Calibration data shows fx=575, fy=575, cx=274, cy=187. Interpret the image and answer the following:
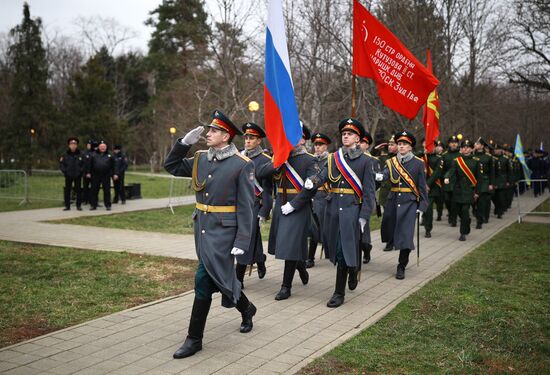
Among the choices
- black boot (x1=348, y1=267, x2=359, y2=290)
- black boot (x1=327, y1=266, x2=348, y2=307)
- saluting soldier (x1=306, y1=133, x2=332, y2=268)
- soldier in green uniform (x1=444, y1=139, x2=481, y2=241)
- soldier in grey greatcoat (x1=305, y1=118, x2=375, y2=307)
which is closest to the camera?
black boot (x1=327, y1=266, x2=348, y2=307)

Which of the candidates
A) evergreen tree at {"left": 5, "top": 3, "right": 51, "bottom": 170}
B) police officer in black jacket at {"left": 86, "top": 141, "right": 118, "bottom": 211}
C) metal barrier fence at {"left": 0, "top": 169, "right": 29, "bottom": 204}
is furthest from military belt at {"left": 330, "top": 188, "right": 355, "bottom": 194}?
evergreen tree at {"left": 5, "top": 3, "right": 51, "bottom": 170}

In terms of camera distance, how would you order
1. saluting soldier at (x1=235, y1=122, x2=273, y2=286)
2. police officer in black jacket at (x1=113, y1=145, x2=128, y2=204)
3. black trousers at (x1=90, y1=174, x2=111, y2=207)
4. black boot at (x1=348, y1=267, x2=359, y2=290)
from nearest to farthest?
saluting soldier at (x1=235, y1=122, x2=273, y2=286) → black boot at (x1=348, y1=267, x2=359, y2=290) → black trousers at (x1=90, y1=174, x2=111, y2=207) → police officer in black jacket at (x1=113, y1=145, x2=128, y2=204)

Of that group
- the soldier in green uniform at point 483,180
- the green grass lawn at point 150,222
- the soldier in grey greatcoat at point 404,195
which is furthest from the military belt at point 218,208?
the soldier in green uniform at point 483,180

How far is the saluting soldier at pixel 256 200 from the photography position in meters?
7.55

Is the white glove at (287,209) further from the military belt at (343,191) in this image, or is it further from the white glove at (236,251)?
the white glove at (236,251)

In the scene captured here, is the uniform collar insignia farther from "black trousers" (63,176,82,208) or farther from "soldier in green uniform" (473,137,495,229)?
"black trousers" (63,176,82,208)

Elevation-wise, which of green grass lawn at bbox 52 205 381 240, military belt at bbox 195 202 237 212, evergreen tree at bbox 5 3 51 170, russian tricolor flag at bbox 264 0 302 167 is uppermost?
evergreen tree at bbox 5 3 51 170

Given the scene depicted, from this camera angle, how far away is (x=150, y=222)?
1518cm

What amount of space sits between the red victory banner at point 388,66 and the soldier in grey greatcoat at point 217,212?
12.6ft

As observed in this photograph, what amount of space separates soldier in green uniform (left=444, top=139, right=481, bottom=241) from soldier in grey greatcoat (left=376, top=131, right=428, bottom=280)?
4.12m

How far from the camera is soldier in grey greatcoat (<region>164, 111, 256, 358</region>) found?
17.3 feet

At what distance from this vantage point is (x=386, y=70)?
9156 mm

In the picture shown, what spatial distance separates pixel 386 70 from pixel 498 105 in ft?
84.8

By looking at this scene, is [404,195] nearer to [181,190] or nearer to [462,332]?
[462,332]
